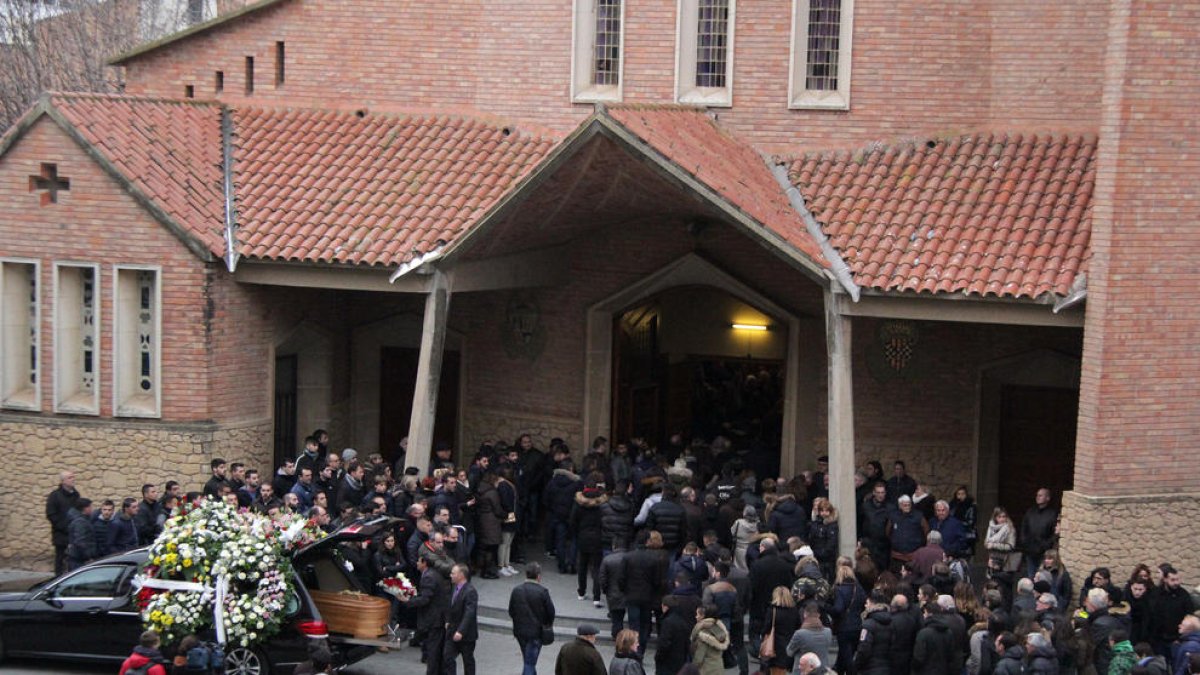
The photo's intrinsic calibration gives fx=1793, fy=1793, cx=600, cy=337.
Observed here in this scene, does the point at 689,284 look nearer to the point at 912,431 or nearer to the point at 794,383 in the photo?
the point at 794,383

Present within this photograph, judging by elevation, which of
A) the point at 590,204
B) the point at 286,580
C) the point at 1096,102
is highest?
the point at 1096,102

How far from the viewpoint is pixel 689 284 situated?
78.6 feet

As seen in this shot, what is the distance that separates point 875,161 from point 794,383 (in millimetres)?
3136

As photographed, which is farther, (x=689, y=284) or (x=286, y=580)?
(x=689, y=284)

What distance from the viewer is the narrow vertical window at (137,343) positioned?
22.2 m

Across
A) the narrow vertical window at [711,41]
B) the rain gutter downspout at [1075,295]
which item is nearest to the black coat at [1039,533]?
the rain gutter downspout at [1075,295]

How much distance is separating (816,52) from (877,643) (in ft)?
31.0

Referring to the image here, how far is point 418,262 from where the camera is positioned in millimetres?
21375

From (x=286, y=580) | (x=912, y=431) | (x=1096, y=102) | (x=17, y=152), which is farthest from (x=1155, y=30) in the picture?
(x=17, y=152)

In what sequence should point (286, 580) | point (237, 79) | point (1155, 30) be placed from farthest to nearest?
point (237, 79) → point (1155, 30) → point (286, 580)

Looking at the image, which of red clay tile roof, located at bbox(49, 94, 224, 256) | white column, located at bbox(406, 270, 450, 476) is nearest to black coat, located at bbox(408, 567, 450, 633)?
white column, located at bbox(406, 270, 450, 476)

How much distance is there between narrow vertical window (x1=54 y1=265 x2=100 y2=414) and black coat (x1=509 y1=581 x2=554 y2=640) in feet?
25.3

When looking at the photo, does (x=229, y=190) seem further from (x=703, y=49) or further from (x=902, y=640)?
(x=902, y=640)

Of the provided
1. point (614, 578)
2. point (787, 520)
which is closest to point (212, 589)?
point (614, 578)
